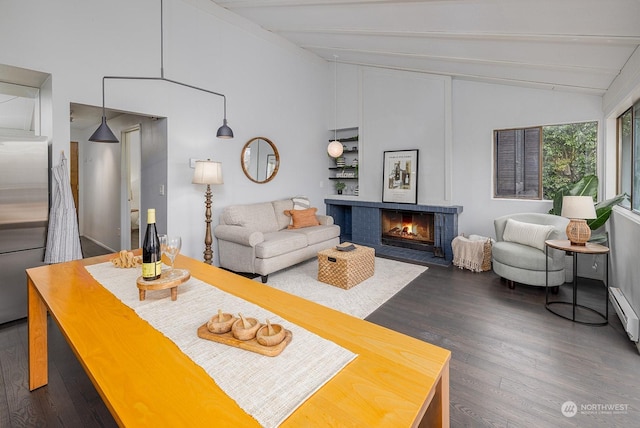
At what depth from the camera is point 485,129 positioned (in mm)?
4773

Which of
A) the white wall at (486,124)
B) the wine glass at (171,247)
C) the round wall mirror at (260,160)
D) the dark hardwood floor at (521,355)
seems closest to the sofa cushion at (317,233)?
the round wall mirror at (260,160)

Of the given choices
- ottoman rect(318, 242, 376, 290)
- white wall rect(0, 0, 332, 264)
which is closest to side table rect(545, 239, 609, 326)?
ottoman rect(318, 242, 376, 290)

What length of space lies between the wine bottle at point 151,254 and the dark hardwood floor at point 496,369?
969 mm

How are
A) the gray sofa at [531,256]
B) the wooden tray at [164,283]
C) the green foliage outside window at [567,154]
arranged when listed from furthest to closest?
the green foliage outside window at [567,154] < the gray sofa at [531,256] < the wooden tray at [164,283]

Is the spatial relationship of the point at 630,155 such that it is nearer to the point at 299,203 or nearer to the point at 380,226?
the point at 380,226

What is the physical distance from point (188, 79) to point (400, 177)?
12.1 feet

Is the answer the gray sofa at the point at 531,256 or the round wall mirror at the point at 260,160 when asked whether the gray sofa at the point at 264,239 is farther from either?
the gray sofa at the point at 531,256

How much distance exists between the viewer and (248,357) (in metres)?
0.93

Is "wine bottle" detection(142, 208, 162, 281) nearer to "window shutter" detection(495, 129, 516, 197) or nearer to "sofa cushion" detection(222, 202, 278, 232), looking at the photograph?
"sofa cushion" detection(222, 202, 278, 232)

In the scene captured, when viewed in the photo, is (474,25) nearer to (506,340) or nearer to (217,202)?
(506,340)

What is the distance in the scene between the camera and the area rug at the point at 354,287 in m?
3.17

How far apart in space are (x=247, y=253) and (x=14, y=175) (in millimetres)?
2301

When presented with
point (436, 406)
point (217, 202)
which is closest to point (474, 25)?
point (436, 406)

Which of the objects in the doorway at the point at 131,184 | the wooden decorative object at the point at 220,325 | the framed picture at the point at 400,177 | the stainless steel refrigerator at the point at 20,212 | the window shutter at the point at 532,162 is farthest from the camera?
the framed picture at the point at 400,177
